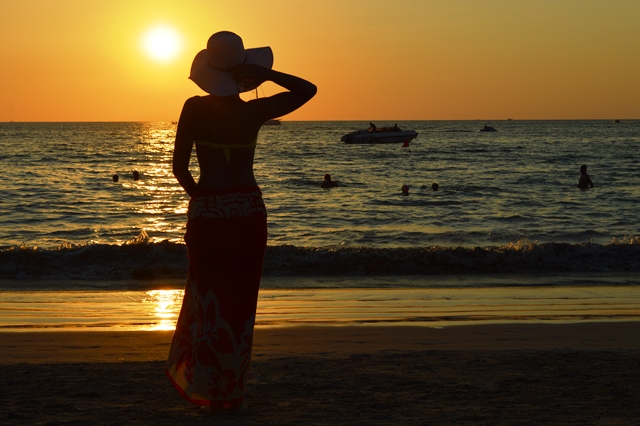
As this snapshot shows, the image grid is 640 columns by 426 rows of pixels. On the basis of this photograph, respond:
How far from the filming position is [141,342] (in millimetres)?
7449

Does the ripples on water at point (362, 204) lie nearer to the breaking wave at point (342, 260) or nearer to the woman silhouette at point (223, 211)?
the breaking wave at point (342, 260)

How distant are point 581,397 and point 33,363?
4125 mm

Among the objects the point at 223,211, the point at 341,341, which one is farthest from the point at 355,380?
the point at 341,341

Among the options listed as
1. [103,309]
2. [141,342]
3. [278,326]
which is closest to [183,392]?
[141,342]

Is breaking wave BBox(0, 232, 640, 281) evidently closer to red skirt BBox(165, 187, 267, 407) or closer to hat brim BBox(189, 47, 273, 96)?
red skirt BBox(165, 187, 267, 407)

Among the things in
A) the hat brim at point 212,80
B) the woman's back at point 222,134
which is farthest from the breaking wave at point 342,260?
the hat brim at point 212,80

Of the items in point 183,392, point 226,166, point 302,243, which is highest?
point 226,166

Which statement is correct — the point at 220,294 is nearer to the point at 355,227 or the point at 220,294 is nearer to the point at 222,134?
the point at 222,134

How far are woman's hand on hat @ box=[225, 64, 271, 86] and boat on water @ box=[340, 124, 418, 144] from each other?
7463 cm

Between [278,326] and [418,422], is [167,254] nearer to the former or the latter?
[278,326]

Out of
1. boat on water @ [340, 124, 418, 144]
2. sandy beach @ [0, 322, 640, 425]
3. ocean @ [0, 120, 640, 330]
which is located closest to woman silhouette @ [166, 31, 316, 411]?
sandy beach @ [0, 322, 640, 425]

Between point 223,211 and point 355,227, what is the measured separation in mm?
18233

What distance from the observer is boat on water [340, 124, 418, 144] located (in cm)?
7950

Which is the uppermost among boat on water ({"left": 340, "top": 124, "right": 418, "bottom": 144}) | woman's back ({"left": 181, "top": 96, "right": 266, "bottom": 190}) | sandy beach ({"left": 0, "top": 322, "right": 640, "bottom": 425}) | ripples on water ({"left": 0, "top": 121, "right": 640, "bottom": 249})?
woman's back ({"left": 181, "top": 96, "right": 266, "bottom": 190})
